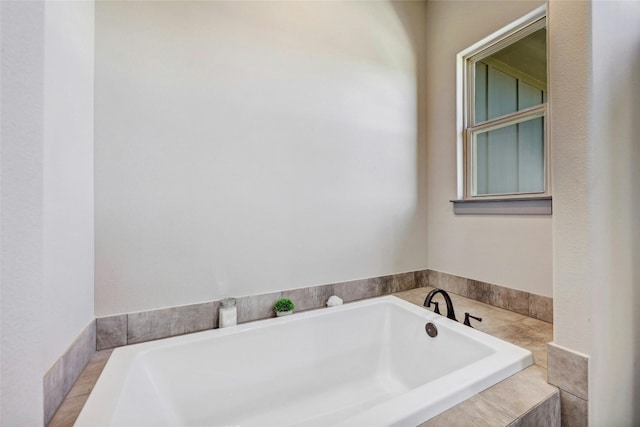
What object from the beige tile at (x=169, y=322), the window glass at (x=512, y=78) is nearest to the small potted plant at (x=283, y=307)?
the beige tile at (x=169, y=322)

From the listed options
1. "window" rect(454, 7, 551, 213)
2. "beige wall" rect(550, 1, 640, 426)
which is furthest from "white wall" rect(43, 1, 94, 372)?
"window" rect(454, 7, 551, 213)

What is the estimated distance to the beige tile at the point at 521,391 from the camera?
0.87 m

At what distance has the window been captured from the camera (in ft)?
5.33

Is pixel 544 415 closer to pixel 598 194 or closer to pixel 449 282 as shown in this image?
pixel 598 194

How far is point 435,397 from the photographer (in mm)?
853

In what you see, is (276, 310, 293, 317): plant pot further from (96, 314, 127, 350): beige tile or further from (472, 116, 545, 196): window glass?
(472, 116, 545, 196): window glass

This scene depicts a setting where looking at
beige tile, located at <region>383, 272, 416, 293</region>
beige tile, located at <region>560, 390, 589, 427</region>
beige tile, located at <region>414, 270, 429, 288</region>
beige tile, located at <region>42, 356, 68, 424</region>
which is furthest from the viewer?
beige tile, located at <region>414, 270, 429, 288</region>

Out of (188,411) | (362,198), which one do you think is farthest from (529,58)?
(188,411)

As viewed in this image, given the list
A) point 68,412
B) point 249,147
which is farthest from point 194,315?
point 249,147

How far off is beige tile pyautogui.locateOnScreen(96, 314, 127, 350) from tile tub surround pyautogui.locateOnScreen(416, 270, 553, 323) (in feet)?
6.26

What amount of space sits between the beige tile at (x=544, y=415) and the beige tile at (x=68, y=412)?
1.33 metres

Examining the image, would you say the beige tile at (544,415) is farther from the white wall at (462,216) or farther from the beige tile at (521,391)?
the white wall at (462,216)

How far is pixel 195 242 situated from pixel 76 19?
3.33ft

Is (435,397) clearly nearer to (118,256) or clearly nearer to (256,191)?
(256,191)
